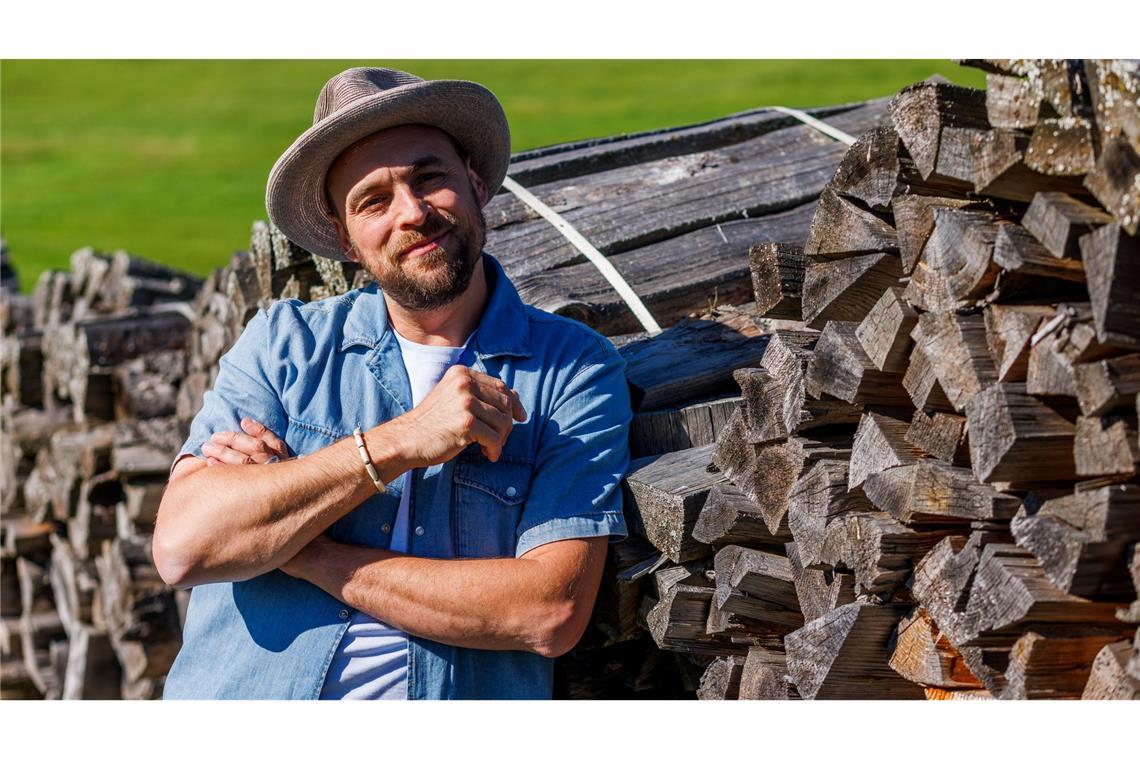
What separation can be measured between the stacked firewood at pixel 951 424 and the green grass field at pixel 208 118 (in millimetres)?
7740

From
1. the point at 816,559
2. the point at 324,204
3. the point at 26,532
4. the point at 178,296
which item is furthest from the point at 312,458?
the point at 26,532

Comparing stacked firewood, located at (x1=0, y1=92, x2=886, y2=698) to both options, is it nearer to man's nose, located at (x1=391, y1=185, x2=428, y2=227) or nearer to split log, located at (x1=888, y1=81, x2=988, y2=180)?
man's nose, located at (x1=391, y1=185, x2=428, y2=227)

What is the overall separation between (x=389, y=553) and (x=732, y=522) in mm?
782

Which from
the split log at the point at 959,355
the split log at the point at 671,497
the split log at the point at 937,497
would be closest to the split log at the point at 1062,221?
the split log at the point at 959,355

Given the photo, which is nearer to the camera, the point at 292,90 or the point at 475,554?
the point at 475,554

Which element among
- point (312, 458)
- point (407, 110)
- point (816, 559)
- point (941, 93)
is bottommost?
point (816, 559)

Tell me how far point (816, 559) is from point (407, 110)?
4.74ft

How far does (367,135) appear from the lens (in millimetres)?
3389

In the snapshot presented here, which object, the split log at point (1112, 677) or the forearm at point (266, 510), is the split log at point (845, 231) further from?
the forearm at point (266, 510)

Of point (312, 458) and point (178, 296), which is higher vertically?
point (178, 296)

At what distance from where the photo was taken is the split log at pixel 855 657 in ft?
8.86

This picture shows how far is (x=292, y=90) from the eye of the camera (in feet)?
63.2

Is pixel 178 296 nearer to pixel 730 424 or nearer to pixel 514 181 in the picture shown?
pixel 514 181

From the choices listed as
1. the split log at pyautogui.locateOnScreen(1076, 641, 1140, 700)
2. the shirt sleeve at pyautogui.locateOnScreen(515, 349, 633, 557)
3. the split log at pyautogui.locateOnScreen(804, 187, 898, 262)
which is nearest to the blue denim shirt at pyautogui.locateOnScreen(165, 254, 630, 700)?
the shirt sleeve at pyautogui.locateOnScreen(515, 349, 633, 557)
